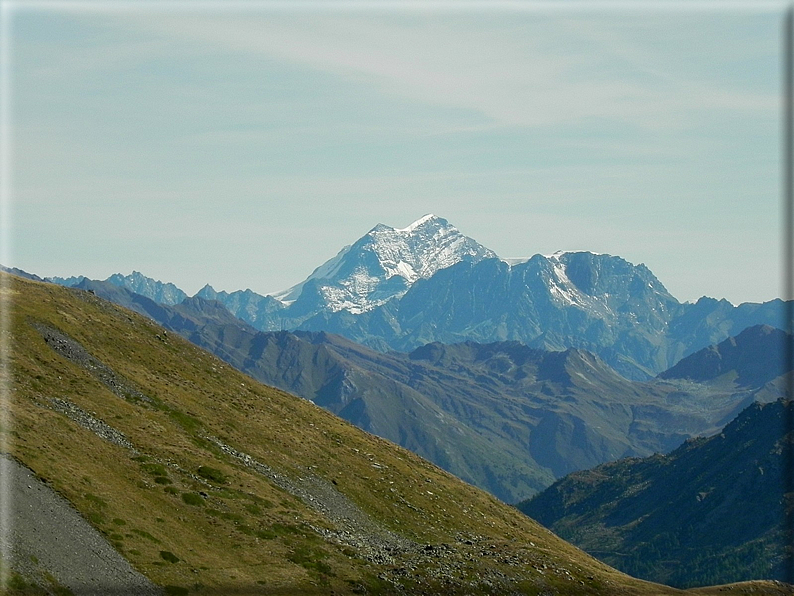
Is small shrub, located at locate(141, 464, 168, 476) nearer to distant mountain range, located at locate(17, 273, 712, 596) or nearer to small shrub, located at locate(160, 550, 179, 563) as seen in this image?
distant mountain range, located at locate(17, 273, 712, 596)

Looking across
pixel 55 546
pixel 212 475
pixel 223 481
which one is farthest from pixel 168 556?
pixel 212 475

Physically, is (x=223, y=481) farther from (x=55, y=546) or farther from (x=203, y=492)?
(x=55, y=546)

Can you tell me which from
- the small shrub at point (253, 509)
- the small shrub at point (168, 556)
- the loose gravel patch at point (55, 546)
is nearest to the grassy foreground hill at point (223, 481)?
the small shrub at point (168, 556)

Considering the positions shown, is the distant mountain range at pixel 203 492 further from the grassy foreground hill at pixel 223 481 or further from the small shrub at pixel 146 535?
the grassy foreground hill at pixel 223 481

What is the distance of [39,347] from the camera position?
137 metres

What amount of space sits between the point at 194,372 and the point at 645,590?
289ft

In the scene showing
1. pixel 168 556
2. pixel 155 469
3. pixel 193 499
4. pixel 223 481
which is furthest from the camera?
→ pixel 223 481

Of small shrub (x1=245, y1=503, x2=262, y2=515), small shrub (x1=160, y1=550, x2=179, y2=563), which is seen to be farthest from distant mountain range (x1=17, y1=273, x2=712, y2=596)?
small shrub (x1=245, y1=503, x2=262, y2=515)

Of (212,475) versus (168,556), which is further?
(212,475)

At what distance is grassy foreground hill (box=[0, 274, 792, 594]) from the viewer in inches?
4092

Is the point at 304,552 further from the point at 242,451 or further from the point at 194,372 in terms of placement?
the point at 194,372

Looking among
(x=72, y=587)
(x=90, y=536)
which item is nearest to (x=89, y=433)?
(x=90, y=536)

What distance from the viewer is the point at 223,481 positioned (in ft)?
414

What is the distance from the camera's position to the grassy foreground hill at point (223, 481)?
104m
